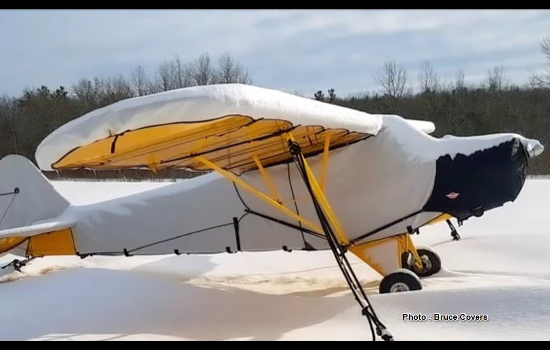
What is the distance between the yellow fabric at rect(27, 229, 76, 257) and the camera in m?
6.48

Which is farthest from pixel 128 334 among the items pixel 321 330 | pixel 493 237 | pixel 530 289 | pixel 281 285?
pixel 493 237

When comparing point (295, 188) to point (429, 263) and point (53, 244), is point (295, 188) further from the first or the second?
point (53, 244)

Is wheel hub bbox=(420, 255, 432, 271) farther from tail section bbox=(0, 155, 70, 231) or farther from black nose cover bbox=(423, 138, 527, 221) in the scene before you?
tail section bbox=(0, 155, 70, 231)

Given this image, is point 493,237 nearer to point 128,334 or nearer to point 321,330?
point 321,330

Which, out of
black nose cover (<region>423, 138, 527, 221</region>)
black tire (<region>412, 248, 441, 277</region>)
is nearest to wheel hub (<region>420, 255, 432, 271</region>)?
black tire (<region>412, 248, 441, 277</region>)

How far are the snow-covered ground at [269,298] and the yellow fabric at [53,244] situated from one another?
1.23 feet

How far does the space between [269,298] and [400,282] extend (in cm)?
131

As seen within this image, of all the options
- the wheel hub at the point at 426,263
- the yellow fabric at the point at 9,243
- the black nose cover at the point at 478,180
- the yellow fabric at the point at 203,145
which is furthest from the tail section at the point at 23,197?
the black nose cover at the point at 478,180

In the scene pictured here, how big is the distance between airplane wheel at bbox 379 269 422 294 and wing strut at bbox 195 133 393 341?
288 millimetres

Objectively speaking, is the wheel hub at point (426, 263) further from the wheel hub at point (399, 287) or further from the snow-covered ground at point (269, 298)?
the wheel hub at point (399, 287)

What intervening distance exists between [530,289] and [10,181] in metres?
6.50

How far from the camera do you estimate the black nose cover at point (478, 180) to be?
510cm

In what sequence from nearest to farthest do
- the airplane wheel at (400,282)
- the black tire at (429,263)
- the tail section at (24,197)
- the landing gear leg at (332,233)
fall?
1. the landing gear leg at (332,233)
2. the airplane wheel at (400,282)
3. the black tire at (429,263)
4. the tail section at (24,197)
